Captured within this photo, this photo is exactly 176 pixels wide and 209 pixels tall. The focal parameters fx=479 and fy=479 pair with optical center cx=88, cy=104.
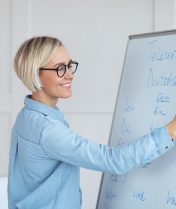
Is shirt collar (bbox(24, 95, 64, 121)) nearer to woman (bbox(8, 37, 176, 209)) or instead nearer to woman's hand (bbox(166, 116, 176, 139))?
woman (bbox(8, 37, 176, 209))

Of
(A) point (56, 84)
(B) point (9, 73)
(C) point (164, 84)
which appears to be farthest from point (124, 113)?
(B) point (9, 73)

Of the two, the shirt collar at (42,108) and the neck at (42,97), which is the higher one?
the neck at (42,97)

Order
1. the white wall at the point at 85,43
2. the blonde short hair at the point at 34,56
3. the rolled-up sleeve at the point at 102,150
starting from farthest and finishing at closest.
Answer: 1. the white wall at the point at 85,43
2. the blonde short hair at the point at 34,56
3. the rolled-up sleeve at the point at 102,150

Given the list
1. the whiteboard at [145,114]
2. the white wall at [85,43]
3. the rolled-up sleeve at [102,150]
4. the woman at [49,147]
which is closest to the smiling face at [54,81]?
the woman at [49,147]

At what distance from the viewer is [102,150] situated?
158 centimetres

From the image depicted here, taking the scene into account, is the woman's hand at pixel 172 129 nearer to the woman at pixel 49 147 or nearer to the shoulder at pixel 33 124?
the woman at pixel 49 147

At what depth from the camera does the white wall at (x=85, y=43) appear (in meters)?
3.17

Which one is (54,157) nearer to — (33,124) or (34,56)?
(33,124)

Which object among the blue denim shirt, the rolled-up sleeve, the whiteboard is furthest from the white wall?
Result: the rolled-up sleeve

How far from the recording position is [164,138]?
59.7 inches

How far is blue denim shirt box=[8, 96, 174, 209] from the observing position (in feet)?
5.05

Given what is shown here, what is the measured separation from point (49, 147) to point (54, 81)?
247mm

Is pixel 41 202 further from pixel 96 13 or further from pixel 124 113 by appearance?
pixel 96 13

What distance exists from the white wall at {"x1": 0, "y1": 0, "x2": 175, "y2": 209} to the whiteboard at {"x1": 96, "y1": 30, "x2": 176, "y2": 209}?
1.20 metres
